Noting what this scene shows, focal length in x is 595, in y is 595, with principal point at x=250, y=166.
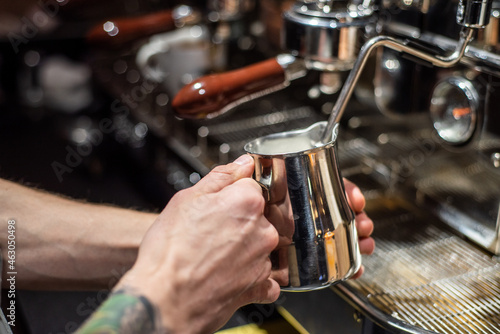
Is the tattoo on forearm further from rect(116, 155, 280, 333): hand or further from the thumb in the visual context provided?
the thumb

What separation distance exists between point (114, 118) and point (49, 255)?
2.20 feet

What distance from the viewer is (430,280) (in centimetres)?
66

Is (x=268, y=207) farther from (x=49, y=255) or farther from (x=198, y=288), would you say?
(x=49, y=255)

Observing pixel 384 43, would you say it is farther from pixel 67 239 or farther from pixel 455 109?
pixel 67 239

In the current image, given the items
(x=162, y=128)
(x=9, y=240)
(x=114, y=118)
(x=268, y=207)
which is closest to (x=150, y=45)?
(x=162, y=128)

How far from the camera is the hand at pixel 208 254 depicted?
46 cm

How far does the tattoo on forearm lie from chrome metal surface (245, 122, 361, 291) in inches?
5.6

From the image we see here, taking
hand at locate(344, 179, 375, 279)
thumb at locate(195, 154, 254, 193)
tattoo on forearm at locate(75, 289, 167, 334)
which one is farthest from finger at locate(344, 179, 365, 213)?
tattoo on forearm at locate(75, 289, 167, 334)

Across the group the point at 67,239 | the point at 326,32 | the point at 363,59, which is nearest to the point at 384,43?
the point at 363,59

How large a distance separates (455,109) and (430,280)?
0.71 ft

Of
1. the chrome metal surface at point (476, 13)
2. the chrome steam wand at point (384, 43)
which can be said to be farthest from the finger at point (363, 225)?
the chrome metal surface at point (476, 13)

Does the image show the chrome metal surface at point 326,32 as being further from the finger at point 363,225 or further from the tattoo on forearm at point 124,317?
the tattoo on forearm at point 124,317

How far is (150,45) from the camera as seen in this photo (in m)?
1.04

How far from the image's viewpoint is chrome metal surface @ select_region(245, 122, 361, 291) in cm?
52
